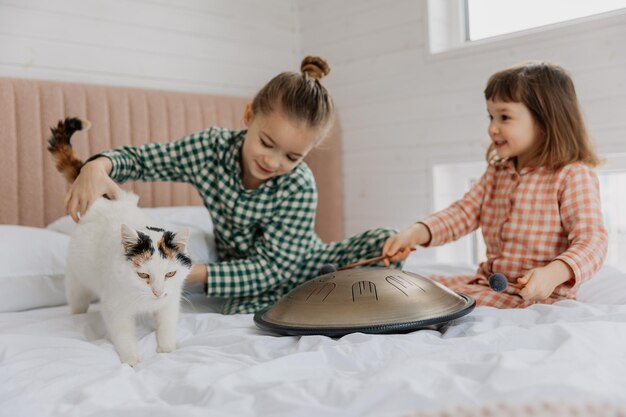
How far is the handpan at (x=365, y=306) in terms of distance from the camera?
123cm

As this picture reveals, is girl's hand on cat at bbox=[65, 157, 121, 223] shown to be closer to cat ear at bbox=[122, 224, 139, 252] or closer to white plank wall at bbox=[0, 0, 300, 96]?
cat ear at bbox=[122, 224, 139, 252]

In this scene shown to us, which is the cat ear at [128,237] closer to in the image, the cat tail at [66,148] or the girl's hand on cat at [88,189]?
the girl's hand on cat at [88,189]

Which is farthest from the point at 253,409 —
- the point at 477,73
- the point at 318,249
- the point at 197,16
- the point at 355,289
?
the point at 197,16

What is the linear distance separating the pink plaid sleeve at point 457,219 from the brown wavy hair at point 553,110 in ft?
0.72

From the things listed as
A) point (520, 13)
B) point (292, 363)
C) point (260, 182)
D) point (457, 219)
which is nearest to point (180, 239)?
point (292, 363)

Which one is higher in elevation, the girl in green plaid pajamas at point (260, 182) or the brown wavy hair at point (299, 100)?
the brown wavy hair at point (299, 100)

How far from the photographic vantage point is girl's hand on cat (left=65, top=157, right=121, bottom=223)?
5.01ft

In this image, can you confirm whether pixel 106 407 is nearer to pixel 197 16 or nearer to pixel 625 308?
pixel 625 308

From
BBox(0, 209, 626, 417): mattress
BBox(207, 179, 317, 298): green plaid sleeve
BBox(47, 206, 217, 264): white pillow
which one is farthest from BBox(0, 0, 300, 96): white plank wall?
BBox(0, 209, 626, 417): mattress

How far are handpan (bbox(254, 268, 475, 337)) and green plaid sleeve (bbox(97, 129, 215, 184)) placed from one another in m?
0.65

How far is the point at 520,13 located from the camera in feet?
8.49

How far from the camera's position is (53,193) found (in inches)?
87.8

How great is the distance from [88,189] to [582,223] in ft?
4.04

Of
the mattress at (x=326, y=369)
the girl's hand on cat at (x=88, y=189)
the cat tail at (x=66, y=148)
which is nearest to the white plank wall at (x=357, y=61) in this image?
the cat tail at (x=66, y=148)
